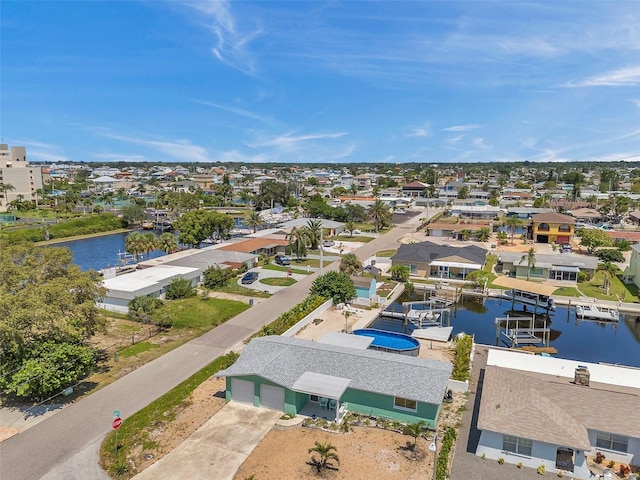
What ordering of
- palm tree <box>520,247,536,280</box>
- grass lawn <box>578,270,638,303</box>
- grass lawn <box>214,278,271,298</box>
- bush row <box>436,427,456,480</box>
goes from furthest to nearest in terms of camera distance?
palm tree <box>520,247,536,280</box>, grass lawn <box>578,270,638,303</box>, grass lawn <box>214,278,271,298</box>, bush row <box>436,427,456,480</box>

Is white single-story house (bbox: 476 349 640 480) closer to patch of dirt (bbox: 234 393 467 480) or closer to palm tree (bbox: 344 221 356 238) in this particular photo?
patch of dirt (bbox: 234 393 467 480)

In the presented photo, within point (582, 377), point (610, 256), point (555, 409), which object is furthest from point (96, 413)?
point (610, 256)

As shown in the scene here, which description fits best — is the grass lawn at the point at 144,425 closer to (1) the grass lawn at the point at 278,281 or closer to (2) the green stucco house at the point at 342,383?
(2) the green stucco house at the point at 342,383

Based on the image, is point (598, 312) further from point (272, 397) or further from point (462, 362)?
point (272, 397)

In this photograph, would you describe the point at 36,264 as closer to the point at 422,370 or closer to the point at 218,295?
the point at 218,295

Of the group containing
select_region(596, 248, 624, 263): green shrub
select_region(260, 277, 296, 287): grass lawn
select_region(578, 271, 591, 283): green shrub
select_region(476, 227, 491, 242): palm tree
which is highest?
select_region(476, 227, 491, 242): palm tree

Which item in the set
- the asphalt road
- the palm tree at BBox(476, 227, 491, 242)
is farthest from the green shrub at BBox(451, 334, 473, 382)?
the palm tree at BBox(476, 227, 491, 242)
